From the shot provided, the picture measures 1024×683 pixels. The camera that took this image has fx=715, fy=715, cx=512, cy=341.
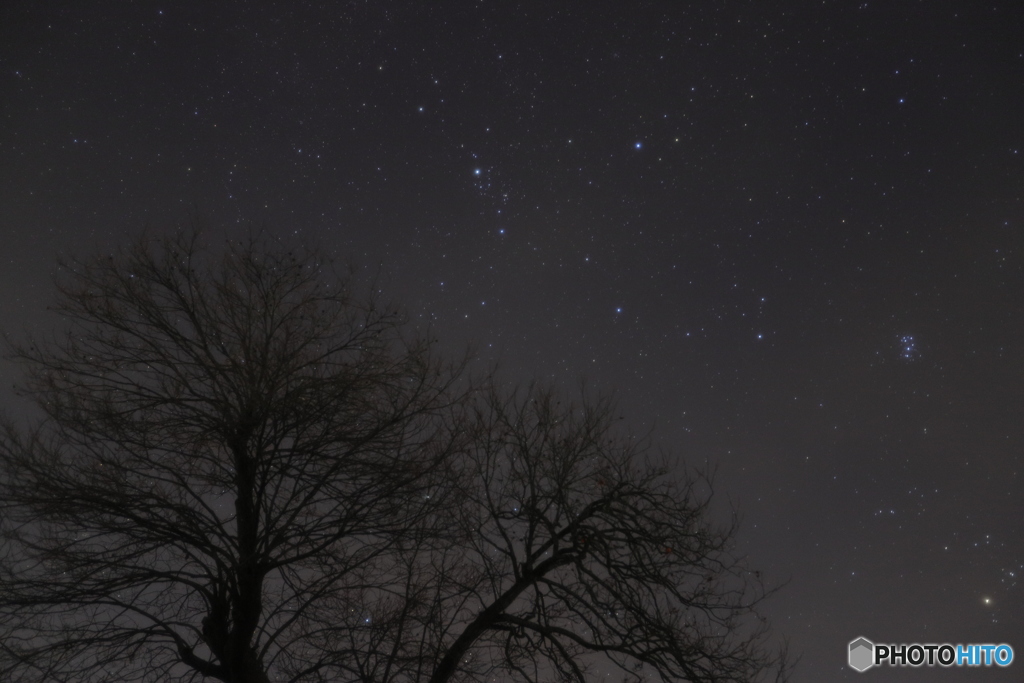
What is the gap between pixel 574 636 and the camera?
656 cm

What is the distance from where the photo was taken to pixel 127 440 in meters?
5.87

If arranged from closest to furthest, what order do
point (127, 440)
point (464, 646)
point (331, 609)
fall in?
point (127, 440), point (331, 609), point (464, 646)

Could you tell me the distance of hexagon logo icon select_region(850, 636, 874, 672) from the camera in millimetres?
8641

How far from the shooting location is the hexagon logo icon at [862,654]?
28.3ft

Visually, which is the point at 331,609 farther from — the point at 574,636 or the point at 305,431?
the point at 574,636

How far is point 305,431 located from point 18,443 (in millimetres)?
2348

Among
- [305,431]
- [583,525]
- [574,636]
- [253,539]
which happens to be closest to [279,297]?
[305,431]

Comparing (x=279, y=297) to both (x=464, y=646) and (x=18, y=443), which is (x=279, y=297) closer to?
(x=18, y=443)

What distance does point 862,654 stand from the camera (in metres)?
8.73

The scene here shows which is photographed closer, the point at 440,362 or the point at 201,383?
the point at 201,383

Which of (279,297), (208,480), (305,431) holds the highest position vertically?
(279,297)

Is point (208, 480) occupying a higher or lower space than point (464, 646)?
higher

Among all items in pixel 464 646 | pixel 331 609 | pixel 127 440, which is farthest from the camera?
pixel 464 646

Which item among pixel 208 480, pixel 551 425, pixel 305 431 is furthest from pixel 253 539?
pixel 551 425
